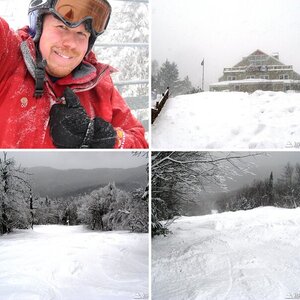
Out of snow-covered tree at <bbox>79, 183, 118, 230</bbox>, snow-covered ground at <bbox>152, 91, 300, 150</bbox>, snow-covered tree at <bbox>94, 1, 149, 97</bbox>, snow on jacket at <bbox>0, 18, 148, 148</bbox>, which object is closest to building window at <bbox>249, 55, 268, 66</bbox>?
snow-covered ground at <bbox>152, 91, 300, 150</bbox>

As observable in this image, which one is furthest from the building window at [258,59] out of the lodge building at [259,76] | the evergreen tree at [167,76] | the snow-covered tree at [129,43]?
the snow-covered tree at [129,43]

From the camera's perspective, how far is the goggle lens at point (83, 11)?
8.04 feet

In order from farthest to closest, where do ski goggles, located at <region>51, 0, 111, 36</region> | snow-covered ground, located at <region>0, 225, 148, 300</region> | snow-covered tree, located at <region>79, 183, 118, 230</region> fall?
snow-covered tree, located at <region>79, 183, 118, 230</region>
snow-covered ground, located at <region>0, 225, 148, 300</region>
ski goggles, located at <region>51, 0, 111, 36</region>

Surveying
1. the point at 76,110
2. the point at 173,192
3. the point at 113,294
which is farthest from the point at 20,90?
the point at 113,294

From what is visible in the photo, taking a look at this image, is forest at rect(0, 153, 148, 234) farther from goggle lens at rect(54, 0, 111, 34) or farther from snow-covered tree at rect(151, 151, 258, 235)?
goggle lens at rect(54, 0, 111, 34)

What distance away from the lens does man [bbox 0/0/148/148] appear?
2457 mm

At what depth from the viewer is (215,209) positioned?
9.16 feet

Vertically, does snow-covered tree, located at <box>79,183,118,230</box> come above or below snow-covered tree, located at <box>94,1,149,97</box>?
below

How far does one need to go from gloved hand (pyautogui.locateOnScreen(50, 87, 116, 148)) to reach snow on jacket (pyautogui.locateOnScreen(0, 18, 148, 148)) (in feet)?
0.11

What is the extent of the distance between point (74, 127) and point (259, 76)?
1.10 meters

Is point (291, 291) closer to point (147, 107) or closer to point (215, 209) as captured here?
point (215, 209)

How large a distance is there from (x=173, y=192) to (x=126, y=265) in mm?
494

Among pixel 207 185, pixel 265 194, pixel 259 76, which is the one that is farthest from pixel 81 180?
pixel 259 76

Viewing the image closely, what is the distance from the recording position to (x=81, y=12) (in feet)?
8.13
